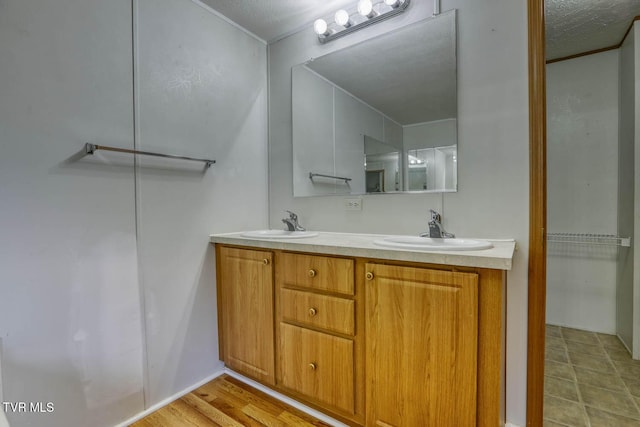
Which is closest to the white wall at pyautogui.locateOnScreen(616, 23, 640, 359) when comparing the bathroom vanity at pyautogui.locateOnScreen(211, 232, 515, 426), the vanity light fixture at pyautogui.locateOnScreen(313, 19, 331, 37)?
the bathroom vanity at pyautogui.locateOnScreen(211, 232, 515, 426)

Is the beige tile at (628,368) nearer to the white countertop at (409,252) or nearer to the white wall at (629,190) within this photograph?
the white wall at (629,190)

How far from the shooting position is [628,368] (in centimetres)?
194

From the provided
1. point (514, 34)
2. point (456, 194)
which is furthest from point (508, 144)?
point (514, 34)

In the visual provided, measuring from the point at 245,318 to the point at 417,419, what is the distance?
3.40 ft

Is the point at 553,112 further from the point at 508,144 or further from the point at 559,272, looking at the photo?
the point at 508,144

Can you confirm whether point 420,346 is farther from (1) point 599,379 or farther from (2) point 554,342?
(2) point 554,342

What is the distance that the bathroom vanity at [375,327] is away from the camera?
1057 millimetres

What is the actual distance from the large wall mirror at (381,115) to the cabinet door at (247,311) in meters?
0.68

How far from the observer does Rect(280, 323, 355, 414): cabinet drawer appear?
1362 millimetres

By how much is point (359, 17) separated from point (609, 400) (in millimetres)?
2675

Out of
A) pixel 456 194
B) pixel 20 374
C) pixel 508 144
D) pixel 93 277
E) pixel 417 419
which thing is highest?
pixel 508 144

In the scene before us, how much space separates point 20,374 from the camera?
1.18 meters

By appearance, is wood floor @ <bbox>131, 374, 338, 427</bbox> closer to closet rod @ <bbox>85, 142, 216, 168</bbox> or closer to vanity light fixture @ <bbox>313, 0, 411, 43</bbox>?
closet rod @ <bbox>85, 142, 216, 168</bbox>

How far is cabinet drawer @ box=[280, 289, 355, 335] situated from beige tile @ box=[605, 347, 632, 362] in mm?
2174
